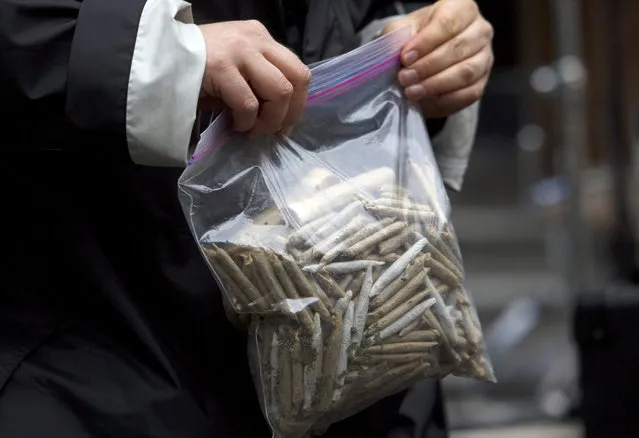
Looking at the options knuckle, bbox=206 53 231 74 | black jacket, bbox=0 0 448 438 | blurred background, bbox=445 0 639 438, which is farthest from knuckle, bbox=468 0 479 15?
blurred background, bbox=445 0 639 438

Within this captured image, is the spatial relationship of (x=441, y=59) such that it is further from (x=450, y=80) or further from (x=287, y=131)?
(x=287, y=131)

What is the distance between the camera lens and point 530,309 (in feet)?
13.8

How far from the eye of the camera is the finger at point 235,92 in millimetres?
865

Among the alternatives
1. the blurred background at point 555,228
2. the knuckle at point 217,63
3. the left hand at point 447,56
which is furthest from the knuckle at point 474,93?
the blurred background at point 555,228

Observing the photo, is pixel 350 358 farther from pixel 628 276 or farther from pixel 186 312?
pixel 628 276

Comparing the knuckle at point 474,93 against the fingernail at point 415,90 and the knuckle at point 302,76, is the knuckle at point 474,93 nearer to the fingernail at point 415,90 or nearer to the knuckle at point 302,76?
the fingernail at point 415,90

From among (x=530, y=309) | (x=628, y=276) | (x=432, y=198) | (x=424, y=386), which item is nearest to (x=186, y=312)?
(x=432, y=198)

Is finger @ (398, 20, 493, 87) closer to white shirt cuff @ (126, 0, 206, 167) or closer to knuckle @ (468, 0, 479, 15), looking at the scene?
knuckle @ (468, 0, 479, 15)

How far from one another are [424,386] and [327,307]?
0.38m

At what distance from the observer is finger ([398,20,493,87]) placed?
3.49 feet

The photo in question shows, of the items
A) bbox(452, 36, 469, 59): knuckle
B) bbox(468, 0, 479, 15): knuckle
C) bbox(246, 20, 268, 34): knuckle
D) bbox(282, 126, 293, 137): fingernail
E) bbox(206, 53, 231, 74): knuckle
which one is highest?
bbox(246, 20, 268, 34): knuckle

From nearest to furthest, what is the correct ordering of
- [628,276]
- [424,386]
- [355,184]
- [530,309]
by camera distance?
[355,184] < [424,386] < [628,276] < [530,309]

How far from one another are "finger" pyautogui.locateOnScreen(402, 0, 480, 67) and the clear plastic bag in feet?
0.16

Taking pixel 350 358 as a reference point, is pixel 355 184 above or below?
above
